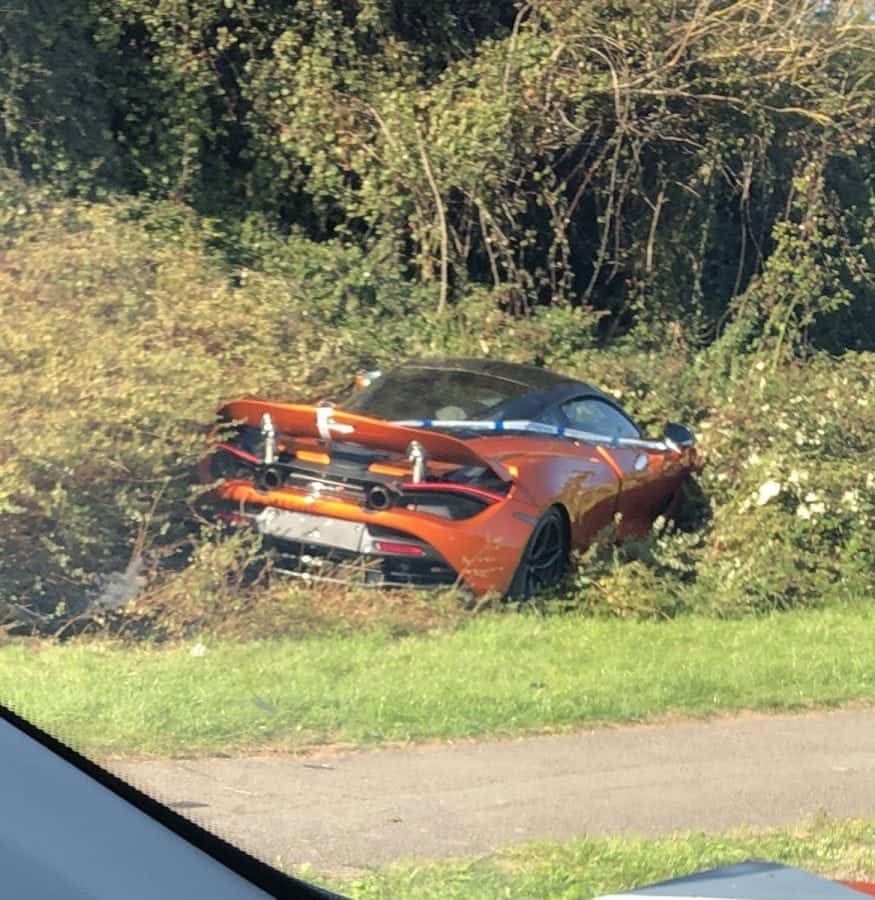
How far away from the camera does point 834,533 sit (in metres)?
9.45

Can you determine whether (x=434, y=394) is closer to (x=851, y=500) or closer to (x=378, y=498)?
(x=378, y=498)

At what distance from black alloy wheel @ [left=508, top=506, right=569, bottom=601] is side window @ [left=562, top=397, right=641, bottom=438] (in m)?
0.97

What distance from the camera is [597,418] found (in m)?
9.39

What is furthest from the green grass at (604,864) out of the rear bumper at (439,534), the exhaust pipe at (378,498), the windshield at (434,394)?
the windshield at (434,394)

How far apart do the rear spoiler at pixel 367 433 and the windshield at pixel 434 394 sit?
84 cm

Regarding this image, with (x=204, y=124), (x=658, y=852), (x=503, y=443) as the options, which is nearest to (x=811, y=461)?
(x=503, y=443)

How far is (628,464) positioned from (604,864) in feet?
16.3

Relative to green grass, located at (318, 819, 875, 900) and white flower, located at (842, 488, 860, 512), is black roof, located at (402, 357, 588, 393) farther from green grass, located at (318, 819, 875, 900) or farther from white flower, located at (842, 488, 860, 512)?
green grass, located at (318, 819, 875, 900)

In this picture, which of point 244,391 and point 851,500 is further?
point 851,500

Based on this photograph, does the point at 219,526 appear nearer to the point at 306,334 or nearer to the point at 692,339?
the point at 306,334

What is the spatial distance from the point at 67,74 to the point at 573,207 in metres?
5.11

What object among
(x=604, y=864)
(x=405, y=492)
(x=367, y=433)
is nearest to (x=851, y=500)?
(x=405, y=492)

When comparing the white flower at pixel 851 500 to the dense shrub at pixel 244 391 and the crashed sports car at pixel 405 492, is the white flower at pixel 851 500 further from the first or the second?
the crashed sports car at pixel 405 492

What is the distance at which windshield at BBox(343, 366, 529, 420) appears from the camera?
8.47 meters
